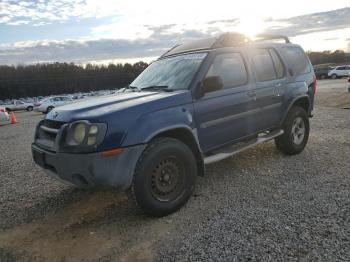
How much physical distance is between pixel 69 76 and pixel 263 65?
89.4 meters

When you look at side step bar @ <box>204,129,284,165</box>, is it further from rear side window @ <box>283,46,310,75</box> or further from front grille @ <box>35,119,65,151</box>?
front grille @ <box>35,119,65,151</box>

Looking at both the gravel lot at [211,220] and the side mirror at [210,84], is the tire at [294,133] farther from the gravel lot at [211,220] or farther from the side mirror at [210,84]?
the side mirror at [210,84]

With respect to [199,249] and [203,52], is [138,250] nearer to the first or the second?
[199,249]

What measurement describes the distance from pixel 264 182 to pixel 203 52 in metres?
2.07

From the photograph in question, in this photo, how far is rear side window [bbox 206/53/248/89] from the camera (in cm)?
486

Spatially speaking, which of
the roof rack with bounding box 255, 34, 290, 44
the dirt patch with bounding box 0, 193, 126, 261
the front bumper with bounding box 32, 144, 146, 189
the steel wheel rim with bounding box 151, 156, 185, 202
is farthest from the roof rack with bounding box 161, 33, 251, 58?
the dirt patch with bounding box 0, 193, 126, 261

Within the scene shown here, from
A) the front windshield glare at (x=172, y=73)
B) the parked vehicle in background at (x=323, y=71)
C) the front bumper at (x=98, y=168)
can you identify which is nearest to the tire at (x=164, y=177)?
the front bumper at (x=98, y=168)

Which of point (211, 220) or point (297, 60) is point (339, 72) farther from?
point (211, 220)

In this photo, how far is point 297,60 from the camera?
6.40 meters

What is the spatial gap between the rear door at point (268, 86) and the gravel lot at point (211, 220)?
2.64 feet

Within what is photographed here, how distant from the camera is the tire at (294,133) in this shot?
19.9 feet

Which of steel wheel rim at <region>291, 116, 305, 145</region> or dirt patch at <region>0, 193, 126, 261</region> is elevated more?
steel wheel rim at <region>291, 116, 305, 145</region>

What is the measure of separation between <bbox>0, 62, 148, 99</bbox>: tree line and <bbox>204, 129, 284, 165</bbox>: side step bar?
79075mm

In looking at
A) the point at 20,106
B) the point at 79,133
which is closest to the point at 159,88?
the point at 79,133
